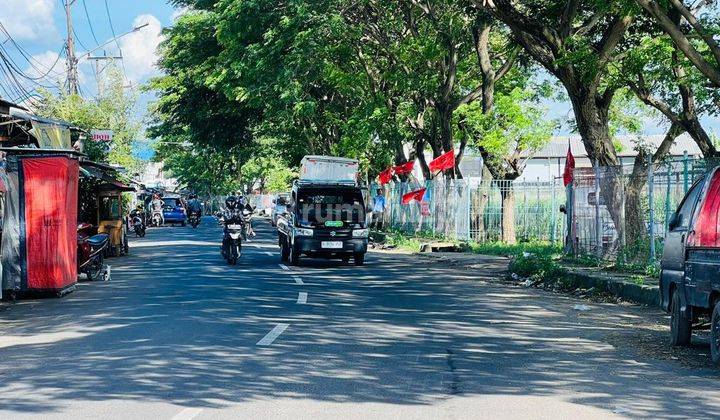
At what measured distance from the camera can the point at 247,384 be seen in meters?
8.57

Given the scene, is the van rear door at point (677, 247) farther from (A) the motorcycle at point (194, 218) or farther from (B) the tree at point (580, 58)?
(A) the motorcycle at point (194, 218)

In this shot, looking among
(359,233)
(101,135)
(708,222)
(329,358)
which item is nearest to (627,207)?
(359,233)

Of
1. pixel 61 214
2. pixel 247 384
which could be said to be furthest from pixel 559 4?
pixel 247 384

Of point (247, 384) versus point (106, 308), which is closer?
point (247, 384)

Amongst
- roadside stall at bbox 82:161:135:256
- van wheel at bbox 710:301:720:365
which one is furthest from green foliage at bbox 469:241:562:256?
van wheel at bbox 710:301:720:365

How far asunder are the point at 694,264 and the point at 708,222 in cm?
84

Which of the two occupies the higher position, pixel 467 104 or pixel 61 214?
pixel 467 104

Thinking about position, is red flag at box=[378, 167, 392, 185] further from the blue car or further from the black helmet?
the black helmet

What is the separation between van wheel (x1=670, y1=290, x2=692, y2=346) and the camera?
11156mm

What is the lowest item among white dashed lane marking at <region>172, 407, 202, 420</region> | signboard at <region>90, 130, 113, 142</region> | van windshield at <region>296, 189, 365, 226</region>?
white dashed lane marking at <region>172, 407, 202, 420</region>

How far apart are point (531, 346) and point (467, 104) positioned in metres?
26.5

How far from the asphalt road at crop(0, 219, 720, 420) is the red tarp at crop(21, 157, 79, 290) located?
502 millimetres

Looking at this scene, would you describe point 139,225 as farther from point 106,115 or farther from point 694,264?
point 694,264

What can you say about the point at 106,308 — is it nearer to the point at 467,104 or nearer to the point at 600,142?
the point at 600,142
